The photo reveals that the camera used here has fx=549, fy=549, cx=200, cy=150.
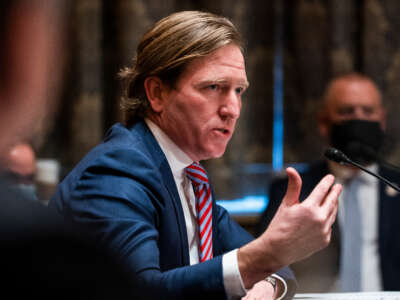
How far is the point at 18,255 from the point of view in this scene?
433mm

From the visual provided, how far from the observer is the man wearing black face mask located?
2.11 meters

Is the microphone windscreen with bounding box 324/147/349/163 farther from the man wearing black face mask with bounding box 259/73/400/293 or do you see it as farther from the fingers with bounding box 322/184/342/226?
the man wearing black face mask with bounding box 259/73/400/293

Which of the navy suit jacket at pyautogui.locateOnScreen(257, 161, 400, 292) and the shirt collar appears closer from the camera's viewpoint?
the shirt collar

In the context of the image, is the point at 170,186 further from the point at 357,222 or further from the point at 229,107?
the point at 357,222

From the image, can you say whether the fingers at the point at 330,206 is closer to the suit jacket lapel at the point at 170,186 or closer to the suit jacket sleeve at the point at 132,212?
the suit jacket sleeve at the point at 132,212

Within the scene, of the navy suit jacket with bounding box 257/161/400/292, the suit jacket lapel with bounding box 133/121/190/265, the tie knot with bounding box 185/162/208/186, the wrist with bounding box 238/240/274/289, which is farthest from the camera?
the navy suit jacket with bounding box 257/161/400/292

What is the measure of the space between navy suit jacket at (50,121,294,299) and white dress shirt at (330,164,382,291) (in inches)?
35.3

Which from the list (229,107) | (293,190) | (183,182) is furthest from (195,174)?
(293,190)

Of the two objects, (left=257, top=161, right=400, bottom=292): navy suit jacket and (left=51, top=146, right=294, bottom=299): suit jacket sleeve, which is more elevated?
(left=51, top=146, right=294, bottom=299): suit jacket sleeve

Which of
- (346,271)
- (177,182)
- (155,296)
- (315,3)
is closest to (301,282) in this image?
(346,271)

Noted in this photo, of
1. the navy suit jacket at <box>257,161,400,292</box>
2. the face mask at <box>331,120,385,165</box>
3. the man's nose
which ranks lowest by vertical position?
the navy suit jacket at <box>257,161,400,292</box>

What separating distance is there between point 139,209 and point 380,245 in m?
1.30

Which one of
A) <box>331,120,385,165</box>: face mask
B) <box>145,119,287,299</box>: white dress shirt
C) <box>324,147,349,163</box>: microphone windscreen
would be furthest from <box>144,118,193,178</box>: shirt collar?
<box>331,120,385,165</box>: face mask

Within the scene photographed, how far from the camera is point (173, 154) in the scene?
1.35 meters
